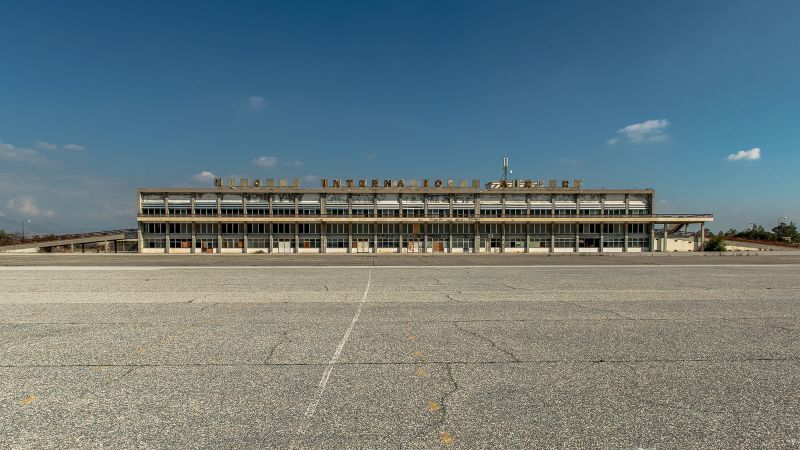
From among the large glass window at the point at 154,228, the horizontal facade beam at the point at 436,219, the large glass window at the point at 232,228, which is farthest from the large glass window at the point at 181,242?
the large glass window at the point at 232,228

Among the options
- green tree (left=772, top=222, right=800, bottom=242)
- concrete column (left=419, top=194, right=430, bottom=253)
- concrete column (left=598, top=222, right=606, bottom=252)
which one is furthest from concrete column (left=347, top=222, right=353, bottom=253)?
green tree (left=772, top=222, right=800, bottom=242)

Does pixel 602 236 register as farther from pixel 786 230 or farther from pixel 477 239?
pixel 786 230

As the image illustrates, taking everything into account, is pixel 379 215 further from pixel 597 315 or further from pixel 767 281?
pixel 597 315

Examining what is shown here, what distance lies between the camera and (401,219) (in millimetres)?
74250

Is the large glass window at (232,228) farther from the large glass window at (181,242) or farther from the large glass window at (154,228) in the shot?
the large glass window at (154,228)

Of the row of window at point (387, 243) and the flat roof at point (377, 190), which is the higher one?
the flat roof at point (377, 190)

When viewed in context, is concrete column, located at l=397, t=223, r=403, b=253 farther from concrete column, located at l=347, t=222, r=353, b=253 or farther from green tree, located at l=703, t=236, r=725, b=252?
green tree, located at l=703, t=236, r=725, b=252

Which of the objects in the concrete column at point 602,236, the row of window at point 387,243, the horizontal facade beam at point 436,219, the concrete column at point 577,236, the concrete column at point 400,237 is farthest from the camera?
the concrete column at point 577,236

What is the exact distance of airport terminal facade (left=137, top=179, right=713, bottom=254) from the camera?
73.2 meters

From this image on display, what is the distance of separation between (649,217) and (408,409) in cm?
8699

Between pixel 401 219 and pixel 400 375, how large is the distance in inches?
2667

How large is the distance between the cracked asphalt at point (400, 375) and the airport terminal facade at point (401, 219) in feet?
201

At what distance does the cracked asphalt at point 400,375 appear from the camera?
15.5 ft

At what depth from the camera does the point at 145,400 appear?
5672 mm
